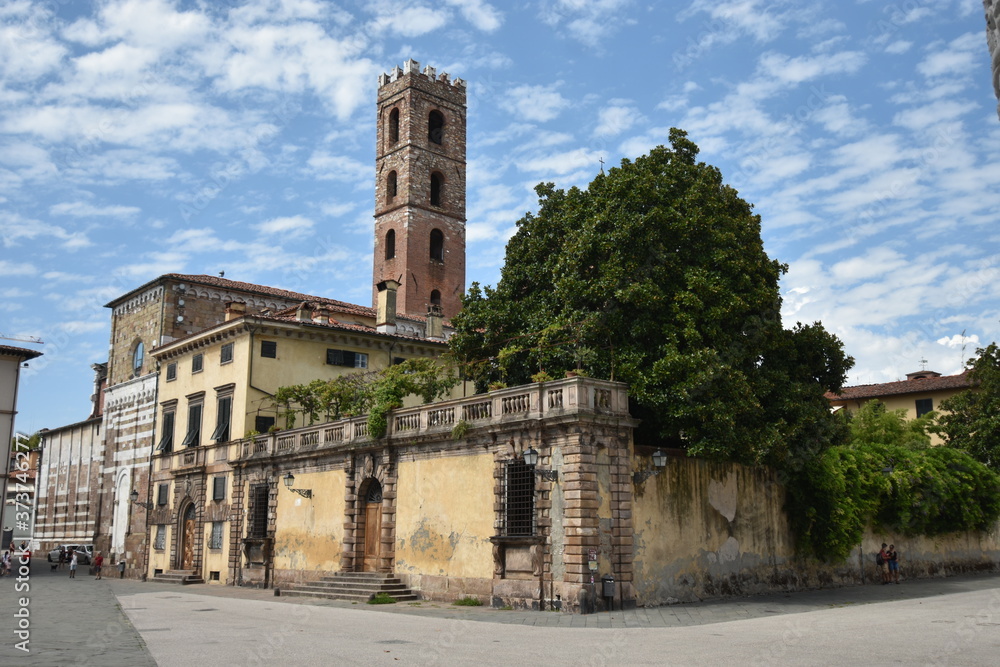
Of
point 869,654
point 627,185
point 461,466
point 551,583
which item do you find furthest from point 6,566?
point 869,654

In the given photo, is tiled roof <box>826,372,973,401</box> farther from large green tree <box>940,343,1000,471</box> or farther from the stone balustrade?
the stone balustrade

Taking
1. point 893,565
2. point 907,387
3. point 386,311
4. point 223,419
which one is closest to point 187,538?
point 223,419

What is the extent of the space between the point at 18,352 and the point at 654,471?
35180mm

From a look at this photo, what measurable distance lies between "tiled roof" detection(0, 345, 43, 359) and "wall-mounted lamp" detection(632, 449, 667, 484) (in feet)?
114

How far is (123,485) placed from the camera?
4606cm

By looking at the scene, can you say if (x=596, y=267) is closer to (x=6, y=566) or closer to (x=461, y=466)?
(x=461, y=466)

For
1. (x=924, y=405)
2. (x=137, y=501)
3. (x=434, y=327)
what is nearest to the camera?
(x=434, y=327)

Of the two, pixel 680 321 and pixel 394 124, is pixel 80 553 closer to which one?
pixel 394 124

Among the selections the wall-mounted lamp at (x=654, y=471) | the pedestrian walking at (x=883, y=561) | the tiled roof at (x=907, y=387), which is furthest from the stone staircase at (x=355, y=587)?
the tiled roof at (x=907, y=387)

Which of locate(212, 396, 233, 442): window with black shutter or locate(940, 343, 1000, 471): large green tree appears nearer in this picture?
locate(212, 396, 233, 442): window with black shutter

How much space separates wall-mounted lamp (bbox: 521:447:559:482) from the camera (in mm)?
21625

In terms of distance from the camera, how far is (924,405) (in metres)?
52.8

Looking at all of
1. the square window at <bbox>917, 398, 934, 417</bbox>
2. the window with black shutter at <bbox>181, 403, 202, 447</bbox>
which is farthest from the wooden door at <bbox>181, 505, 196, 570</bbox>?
the square window at <bbox>917, 398, 934, 417</bbox>

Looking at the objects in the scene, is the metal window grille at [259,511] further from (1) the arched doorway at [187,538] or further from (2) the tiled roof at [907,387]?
(2) the tiled roof at [907,387]
